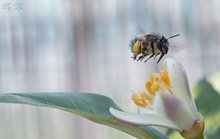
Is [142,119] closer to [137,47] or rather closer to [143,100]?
[143,100]

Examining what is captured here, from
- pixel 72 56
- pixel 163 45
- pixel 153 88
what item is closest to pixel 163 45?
pixel 163 45

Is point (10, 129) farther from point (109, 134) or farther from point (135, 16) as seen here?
point (135, 16)

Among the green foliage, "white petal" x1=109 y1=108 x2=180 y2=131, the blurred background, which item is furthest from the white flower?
the blurred background

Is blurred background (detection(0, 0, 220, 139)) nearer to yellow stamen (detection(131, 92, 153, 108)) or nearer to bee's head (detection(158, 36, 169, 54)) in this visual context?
bee's head (detection(158, 36, 169, 54))

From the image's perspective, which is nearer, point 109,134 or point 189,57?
point 109,134

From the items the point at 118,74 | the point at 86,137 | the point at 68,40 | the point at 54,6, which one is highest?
the point at 54,6

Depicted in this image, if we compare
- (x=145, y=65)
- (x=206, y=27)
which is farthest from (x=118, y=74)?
(x=206, y=27)
